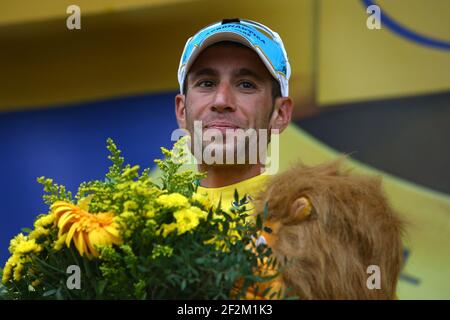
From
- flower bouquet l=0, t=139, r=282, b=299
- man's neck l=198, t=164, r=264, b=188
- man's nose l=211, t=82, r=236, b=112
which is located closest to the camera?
flower bouquet l=0, t=139, r=282, b=299

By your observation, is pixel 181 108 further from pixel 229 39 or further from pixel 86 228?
pixel 86 228

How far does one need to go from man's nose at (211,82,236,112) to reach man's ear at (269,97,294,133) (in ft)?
0.58

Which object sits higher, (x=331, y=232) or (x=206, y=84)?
(x=206, y=84)

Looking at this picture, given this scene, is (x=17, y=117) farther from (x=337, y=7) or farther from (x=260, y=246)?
(x=260, y=246)

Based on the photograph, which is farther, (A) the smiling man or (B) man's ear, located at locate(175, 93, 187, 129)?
(B) man's ear, located at locate(175, 93, 187, 129)

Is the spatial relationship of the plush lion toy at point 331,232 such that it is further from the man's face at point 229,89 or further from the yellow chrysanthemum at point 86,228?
the man's face at point 229,89

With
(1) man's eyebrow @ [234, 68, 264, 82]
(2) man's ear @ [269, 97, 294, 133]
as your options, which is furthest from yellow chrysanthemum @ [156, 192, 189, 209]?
(2) man's ear @ [269, 97, 294, 133]

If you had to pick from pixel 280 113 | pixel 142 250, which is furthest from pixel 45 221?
pixel 280 113

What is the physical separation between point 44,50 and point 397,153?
4.99 ft

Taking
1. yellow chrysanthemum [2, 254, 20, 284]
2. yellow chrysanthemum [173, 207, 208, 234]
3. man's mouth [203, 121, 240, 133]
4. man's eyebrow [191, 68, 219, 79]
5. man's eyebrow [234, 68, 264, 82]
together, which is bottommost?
yellow chrysanthemum [2, 254, 20, 284]

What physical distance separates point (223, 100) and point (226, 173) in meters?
0.22

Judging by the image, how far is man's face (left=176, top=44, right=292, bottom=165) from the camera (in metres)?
2.12

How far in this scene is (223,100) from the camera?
210 cm

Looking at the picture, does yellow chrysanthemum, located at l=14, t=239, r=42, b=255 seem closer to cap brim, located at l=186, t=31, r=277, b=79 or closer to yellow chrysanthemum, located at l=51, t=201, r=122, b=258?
yellow chrysanthemum, located at l=51, t=201, r=122, b=258
